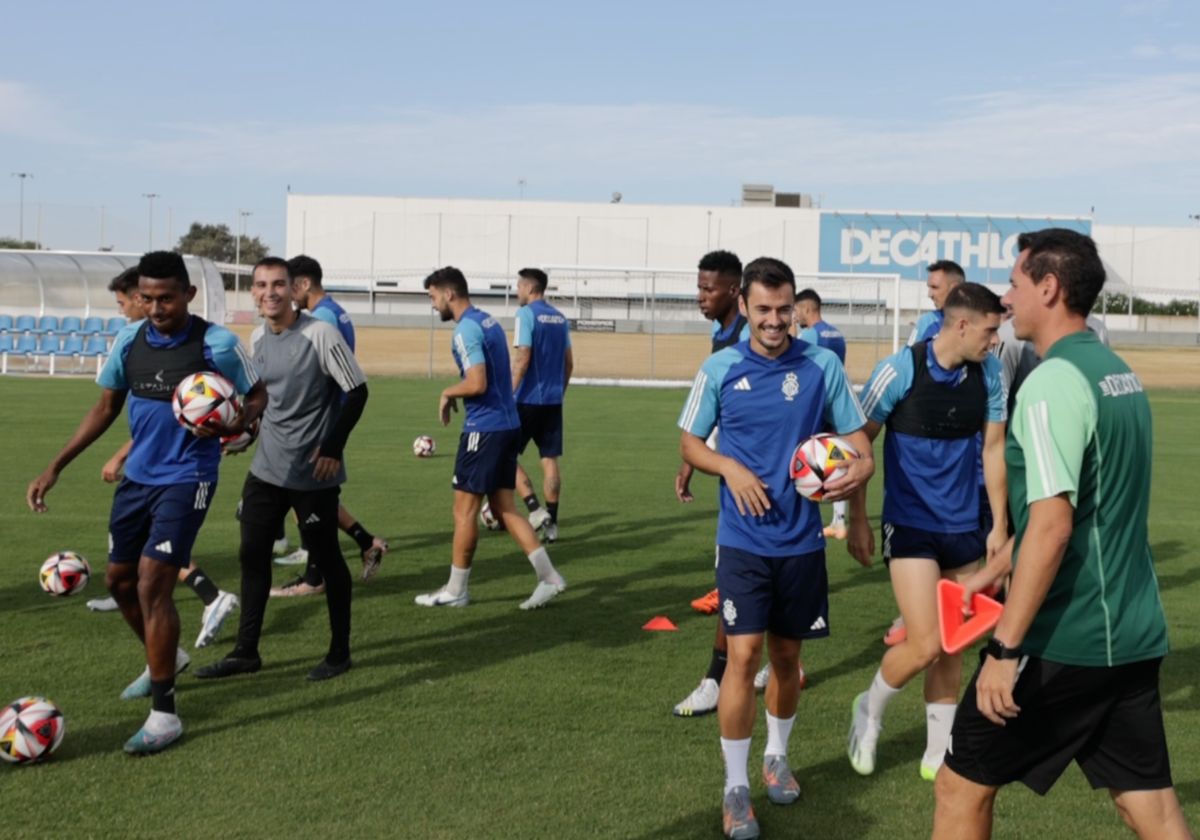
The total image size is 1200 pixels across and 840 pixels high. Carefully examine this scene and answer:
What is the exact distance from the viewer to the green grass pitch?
452 centimetres

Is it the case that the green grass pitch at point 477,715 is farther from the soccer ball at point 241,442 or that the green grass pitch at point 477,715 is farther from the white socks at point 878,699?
the soccer ball at point 241,442

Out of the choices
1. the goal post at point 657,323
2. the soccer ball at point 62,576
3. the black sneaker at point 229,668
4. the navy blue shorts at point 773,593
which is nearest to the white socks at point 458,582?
the black sneaker at point 229,668

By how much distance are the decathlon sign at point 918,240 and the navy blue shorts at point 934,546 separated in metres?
50.4

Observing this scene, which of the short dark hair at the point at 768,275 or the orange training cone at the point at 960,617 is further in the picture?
the short dark hair at the point at 768,275

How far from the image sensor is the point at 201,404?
524cm

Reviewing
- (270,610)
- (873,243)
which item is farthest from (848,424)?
(873,243)

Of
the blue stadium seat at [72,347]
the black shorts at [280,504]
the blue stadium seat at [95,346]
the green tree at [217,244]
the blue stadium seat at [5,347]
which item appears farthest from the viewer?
the green tree at [217,244]

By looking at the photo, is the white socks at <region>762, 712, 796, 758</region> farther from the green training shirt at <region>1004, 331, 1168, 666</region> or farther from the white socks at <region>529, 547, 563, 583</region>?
the white socks at <region>529, 547, 563, 583</region>

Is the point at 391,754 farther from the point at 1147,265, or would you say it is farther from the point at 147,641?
the point at 1147,265

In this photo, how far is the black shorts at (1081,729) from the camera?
3174 mm

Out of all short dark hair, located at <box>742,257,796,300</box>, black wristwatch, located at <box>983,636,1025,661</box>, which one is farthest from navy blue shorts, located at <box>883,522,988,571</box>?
black wristwatch, located at <box>983,636,1025,661</box>

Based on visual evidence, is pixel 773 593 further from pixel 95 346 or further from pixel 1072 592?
pixel 95 346

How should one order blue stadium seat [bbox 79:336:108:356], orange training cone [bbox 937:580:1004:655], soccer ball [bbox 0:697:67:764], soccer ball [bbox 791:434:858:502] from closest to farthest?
orange training cone [bbox 937:580:1004:655], soccer ball [bbox 791:434:858:502], soccer ball [bbox 0:697:67:764], blue stadium seat [bbox 79:336:108:356]

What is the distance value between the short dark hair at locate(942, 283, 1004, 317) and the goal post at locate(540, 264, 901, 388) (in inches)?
867
